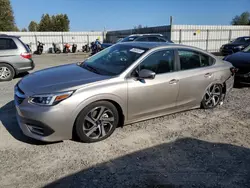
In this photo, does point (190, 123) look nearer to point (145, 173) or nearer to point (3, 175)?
point (145, 173)

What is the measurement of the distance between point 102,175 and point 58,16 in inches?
2219

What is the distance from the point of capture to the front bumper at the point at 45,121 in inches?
120

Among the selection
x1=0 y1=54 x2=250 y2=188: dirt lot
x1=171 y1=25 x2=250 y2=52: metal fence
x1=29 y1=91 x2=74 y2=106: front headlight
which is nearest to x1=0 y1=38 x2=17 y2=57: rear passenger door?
x1=0 y1=54 x2=250 y2=188: dirt lot

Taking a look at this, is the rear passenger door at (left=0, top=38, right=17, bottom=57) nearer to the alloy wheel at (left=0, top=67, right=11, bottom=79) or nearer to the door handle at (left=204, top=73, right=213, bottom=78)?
the alloy wheel at (left=0, top=67, right=11, bottom=79)

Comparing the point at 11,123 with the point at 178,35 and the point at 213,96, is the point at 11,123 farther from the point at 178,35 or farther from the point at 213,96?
the point at 178,35

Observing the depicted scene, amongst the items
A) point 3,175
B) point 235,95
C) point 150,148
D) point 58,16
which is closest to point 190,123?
point 150,148

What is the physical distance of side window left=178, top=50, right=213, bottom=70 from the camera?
436 cm

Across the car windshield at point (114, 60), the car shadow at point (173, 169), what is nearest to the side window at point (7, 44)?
the car windshield at point (114, 60)

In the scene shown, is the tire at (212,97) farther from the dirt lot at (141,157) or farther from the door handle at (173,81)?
the door handle at (173,81)

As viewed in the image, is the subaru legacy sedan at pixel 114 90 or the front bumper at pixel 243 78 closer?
the subaru legacy sedan at pixel 114 90

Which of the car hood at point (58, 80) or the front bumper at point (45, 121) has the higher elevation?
the car hood at point (58, 80)

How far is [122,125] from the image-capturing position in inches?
151

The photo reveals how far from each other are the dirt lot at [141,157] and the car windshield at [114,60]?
3.58 ft

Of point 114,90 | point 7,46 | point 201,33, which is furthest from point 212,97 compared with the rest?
point 201,33
